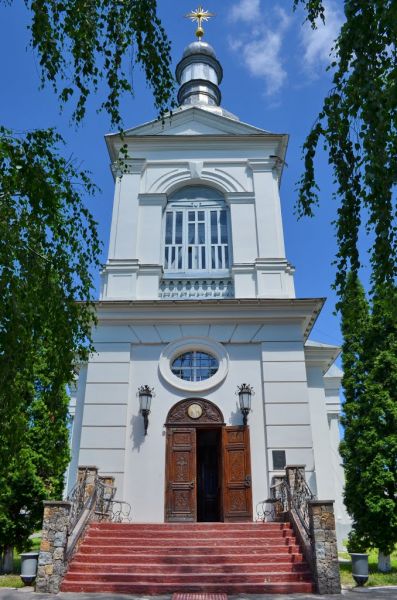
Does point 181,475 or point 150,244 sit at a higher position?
point 150,244

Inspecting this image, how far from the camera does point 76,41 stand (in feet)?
17.6

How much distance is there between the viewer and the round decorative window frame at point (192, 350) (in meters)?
13.1

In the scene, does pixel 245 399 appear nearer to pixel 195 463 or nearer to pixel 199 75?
pixel 195 463

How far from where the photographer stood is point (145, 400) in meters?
12.7

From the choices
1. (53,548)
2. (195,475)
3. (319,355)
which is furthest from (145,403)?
(319,355)

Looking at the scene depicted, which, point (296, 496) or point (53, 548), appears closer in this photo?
point (53, 548)

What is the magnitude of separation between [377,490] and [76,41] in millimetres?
11318

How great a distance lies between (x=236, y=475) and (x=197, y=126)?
37.1 ft

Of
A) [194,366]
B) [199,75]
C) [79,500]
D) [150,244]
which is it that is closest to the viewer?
[79,500]

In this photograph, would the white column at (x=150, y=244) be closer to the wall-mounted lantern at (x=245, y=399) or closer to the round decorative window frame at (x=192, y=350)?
the round decorative window frame at (x=192, y=350)

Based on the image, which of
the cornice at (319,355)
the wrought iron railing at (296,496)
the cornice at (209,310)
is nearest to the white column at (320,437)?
the cornice at (319,355)

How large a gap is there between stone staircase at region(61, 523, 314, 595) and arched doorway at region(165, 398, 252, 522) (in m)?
1.95

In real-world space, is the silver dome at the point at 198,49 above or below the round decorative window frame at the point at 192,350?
above

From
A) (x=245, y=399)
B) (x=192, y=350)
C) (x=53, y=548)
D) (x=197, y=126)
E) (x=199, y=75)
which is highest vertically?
(x=199, y=75)
